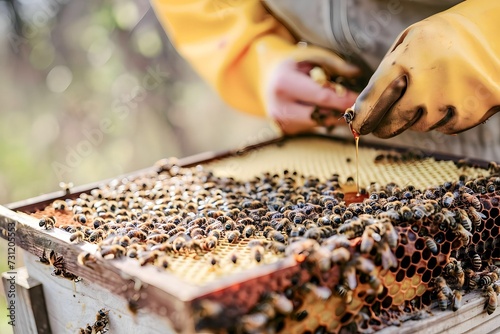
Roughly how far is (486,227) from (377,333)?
0.61 metres

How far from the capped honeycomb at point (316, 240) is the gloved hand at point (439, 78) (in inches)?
10.4

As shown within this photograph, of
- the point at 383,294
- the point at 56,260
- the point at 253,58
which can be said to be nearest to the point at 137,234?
the point at 56,260

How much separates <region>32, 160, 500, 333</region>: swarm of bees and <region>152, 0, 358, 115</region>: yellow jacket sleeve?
133 cm

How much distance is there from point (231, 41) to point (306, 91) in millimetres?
659

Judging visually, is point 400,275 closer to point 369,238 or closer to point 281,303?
point 369,238

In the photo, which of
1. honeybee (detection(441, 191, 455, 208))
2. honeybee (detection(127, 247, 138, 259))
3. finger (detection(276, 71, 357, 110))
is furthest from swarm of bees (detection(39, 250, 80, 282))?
finger (detection(276, 71, 357, 110))

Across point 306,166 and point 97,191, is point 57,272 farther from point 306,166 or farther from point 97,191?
point 306,166

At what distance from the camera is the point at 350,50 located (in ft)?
9.82

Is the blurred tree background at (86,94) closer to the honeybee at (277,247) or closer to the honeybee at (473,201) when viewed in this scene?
the honeybee at (473,201)

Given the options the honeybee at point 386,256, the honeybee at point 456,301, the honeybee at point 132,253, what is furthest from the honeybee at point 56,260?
the honeybee at point 456,301

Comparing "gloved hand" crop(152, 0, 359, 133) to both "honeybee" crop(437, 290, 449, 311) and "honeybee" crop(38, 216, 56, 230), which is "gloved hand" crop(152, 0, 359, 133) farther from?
"honeybee" crop(38, 216, 56, 230)

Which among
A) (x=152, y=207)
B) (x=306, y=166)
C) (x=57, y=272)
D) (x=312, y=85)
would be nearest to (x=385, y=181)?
(x=306, y=166)

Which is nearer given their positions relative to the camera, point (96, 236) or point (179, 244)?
point (179, 244)

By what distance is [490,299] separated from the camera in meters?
1.71
